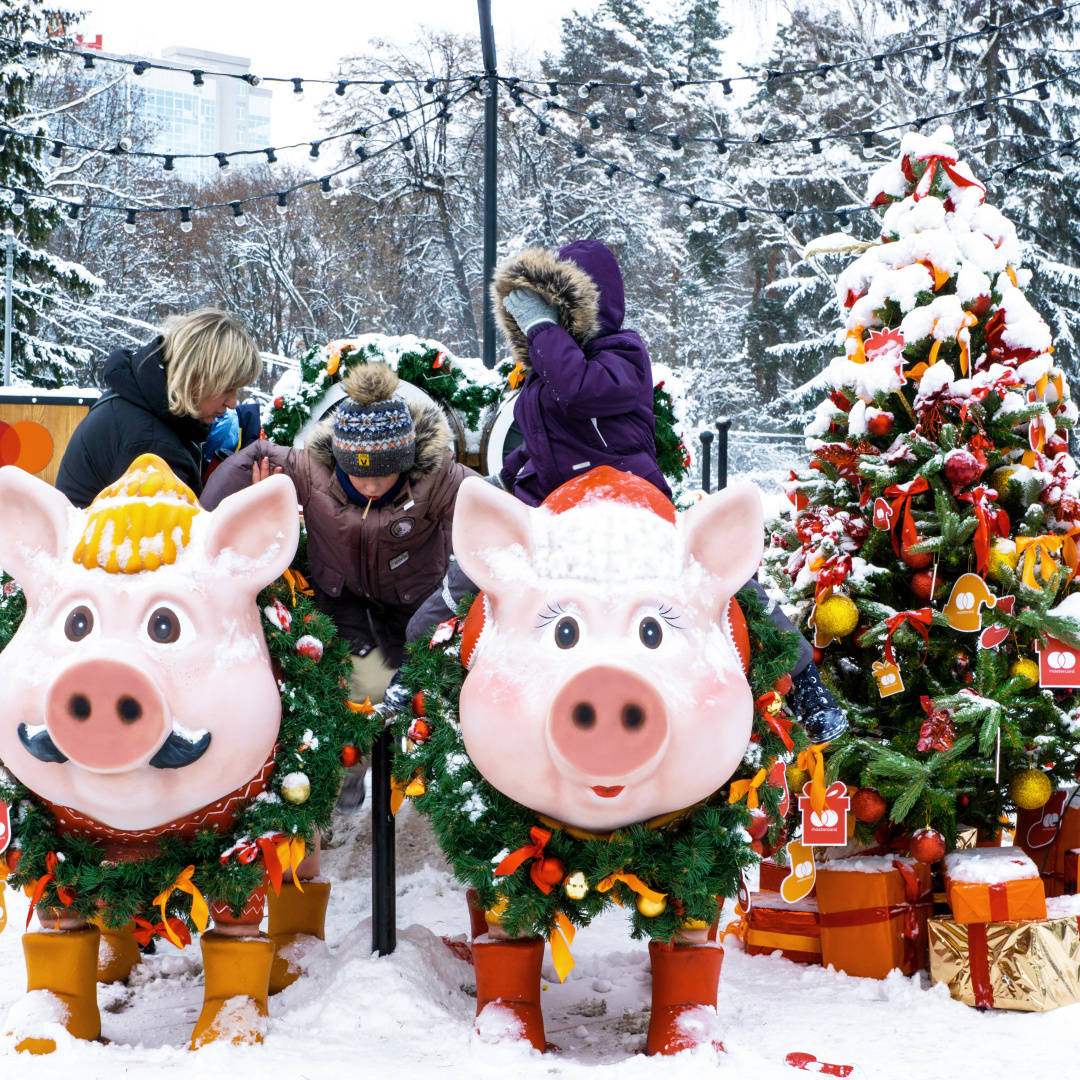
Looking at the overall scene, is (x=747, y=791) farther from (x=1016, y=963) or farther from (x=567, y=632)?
(x=1016, y=963)

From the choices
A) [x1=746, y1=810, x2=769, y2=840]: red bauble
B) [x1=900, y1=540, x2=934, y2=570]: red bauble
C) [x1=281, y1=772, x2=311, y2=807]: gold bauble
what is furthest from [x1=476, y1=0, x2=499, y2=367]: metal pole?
[x1=746, y1=810, x2=769, y2=840]: red bauble

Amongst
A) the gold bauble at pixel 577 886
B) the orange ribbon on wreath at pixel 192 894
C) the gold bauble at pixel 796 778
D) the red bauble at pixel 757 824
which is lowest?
the orange ribbon on wreath at pixel 192 894

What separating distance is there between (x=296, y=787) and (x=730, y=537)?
123 centimetres

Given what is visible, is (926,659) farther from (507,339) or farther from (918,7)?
(918,7)

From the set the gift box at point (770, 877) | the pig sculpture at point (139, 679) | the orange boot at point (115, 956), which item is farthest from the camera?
the gift box at point (770, 877)

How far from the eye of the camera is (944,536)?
3771 mm

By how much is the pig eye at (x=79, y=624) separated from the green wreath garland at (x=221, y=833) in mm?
413

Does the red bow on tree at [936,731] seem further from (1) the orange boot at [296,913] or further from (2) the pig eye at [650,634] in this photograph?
(1) the orange boot at [296,913]

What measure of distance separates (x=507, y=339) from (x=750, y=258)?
18.7 meters

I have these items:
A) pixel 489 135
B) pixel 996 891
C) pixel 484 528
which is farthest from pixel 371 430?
pixel 489 135

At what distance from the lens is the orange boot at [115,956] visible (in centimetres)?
355

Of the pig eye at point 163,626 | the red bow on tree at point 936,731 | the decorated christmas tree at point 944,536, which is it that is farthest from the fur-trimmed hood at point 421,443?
the red bow on tree at point 936,731

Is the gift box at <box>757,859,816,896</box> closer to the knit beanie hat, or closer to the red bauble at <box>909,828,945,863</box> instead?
the red bauble at <box>909,828,945,863</box>

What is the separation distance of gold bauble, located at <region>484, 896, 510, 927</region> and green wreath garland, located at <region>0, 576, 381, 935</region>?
0.49m
